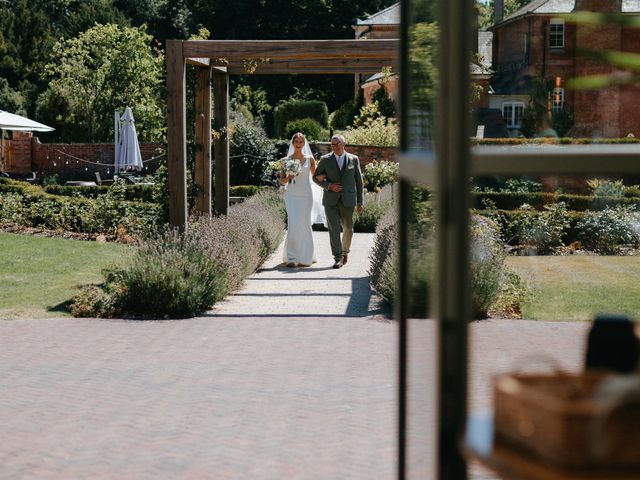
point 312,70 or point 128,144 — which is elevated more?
point 312,70

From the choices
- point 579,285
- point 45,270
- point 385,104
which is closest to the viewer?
point 579,285

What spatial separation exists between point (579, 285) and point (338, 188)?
12.9 feet

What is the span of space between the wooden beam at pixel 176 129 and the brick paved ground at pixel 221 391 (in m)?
1.96

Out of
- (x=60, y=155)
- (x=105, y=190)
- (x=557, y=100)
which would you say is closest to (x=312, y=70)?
(x=105, y=190)

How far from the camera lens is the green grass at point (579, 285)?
35.9 ft

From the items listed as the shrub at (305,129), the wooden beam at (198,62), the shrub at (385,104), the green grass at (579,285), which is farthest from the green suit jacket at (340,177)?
the shrub at (385,104)

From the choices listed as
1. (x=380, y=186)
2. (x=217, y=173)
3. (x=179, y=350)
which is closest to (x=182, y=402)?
(x=179, y=350)

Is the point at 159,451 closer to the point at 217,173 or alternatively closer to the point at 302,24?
the point at 217,173

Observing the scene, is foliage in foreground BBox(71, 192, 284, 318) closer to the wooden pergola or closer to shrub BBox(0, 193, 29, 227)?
the wooden pergola

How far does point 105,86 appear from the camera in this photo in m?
41.8

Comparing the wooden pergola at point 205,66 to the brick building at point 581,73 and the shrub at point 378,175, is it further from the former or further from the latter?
the brick building at point 581,73

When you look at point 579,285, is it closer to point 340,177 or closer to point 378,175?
→ point 340,177

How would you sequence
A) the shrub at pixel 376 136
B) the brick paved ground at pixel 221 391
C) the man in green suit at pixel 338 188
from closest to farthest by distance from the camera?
1. the brick paved ground at pixel 221 391
2. the man in green suit at pixel 338 188
3. the shrub at pixel 376 136

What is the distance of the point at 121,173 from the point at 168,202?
Result: 18.9 m
